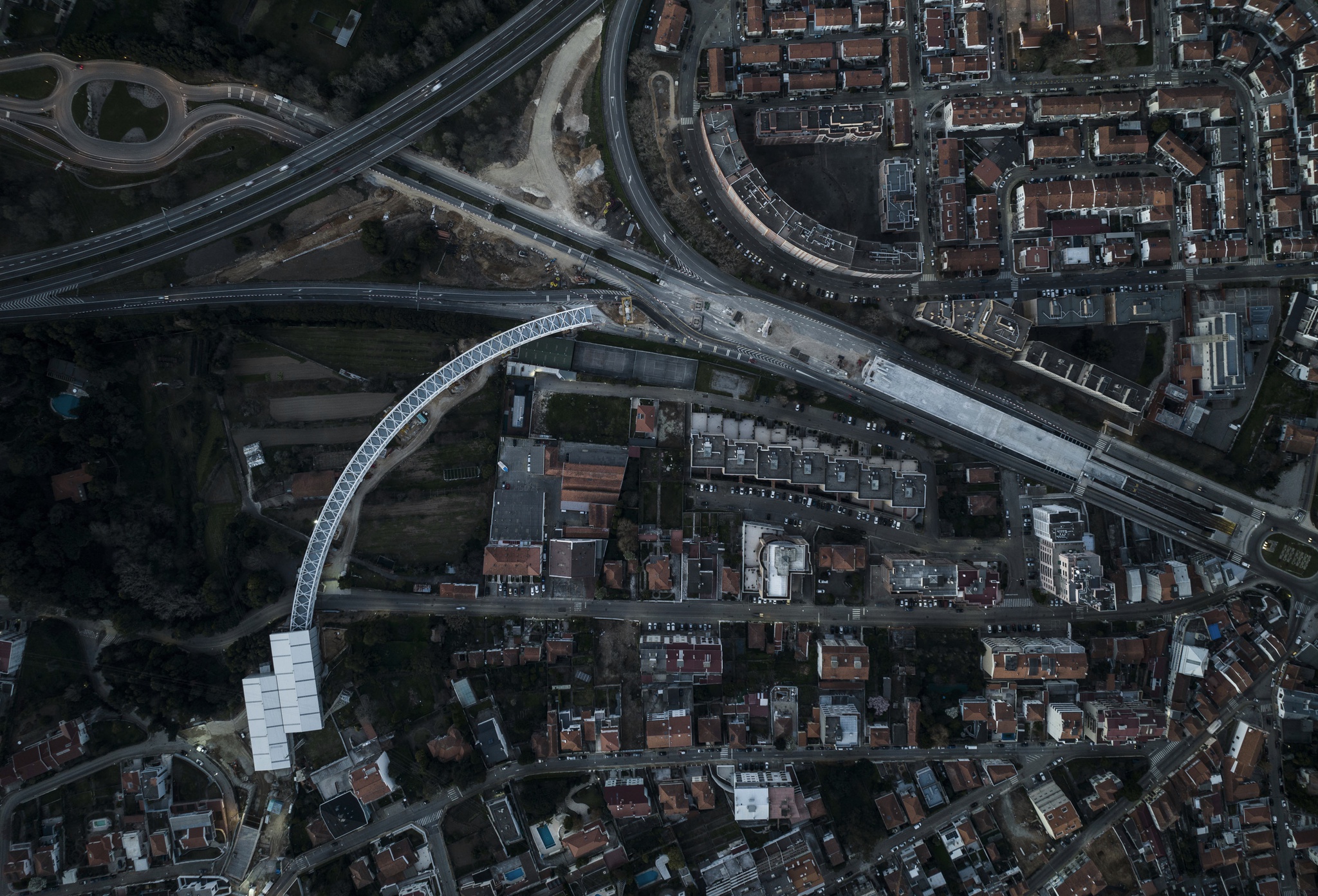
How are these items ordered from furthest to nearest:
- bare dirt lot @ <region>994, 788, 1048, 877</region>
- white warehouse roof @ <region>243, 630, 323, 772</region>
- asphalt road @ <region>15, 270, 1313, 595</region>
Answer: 1. asphalt road @ <region>15, 270, 1313, 595</region>
2. bare dirt lot @ <region>994, 788, 1048, 877</region>
3. white warehouse roof @ <region>243, 630, 323, 772</region>

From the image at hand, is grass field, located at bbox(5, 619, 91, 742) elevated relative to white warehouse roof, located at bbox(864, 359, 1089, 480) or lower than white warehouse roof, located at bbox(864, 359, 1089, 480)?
lower

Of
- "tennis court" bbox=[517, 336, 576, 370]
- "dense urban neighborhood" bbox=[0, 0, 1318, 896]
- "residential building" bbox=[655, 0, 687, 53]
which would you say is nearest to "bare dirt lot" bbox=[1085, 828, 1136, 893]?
"dense urban neighborhood" bbox=[0, 0, 1318, 896]

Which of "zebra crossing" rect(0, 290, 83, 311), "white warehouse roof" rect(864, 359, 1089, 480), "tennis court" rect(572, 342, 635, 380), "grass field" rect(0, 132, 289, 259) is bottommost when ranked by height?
"white warehouse roof" rect(864, 359, 1089, 480)

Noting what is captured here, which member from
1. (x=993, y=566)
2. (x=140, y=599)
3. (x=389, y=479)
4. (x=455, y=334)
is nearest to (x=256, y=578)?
(x=140, y=599)

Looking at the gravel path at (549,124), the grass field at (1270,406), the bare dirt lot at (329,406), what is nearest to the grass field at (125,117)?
the bare dirt lot at (329,406)

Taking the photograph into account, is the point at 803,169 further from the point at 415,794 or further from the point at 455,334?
the point at 415,794

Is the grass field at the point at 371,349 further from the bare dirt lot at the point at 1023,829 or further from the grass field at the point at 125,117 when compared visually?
the bare dirt lot at the point at 1023,829

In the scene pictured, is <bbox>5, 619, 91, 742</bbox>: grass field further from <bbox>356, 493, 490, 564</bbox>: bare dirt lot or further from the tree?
the tree

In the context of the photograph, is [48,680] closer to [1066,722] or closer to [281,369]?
[281,369]
